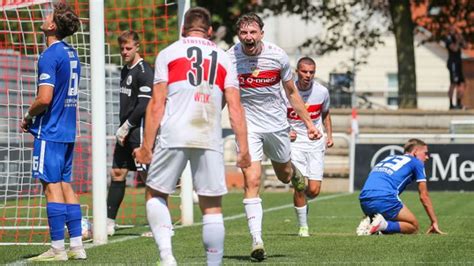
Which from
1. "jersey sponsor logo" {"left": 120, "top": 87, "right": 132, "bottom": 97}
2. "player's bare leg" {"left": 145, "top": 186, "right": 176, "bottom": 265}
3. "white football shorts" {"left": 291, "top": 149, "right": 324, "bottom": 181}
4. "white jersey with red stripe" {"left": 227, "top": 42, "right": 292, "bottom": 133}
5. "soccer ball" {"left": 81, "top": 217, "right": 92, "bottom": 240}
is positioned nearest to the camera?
"player's bare leg" {"left": 145, "top": 186, "right": 176, "bottom": 265}

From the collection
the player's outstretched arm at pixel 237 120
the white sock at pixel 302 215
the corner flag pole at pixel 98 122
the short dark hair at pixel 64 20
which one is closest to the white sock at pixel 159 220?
the player's outstretched arm at pixel 237 120

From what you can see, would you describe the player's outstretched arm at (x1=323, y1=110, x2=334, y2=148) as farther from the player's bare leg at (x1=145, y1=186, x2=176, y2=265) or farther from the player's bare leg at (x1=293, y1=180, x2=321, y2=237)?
the player's bare leg at (x1=145, y1=186, x2=176, y2=265)

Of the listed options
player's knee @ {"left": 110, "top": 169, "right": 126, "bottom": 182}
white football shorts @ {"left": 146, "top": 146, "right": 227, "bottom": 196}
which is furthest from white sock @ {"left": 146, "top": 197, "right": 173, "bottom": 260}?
player's knee @ {"left": 110, "top": 169, "right": 126, "bottom": 182}

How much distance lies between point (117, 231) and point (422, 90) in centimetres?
3994

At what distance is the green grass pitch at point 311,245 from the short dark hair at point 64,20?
74.8 inches

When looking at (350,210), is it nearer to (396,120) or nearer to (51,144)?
(51,144)

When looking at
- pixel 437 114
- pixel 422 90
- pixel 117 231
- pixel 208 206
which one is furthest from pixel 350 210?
pixel 422 90

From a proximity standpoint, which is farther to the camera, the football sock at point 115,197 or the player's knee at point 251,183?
the football sock at point 115,197

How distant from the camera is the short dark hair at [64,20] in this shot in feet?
33.8

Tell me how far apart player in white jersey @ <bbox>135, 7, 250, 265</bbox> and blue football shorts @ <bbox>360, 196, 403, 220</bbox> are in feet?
18.6

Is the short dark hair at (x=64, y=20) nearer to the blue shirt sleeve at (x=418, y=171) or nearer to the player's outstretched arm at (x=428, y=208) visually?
the player's outstretched arm at (x=428, y=208)

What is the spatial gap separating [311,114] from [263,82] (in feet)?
10.2

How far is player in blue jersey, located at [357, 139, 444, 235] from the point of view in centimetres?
1388

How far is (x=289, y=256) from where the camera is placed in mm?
10781
